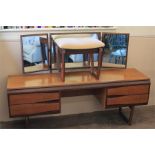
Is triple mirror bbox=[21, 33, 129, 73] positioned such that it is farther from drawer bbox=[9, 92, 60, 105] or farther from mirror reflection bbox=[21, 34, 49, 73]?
drawer bbox=[9, 92, 60, 105]

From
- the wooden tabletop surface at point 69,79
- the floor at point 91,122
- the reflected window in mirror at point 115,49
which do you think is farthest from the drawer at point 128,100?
the reflected window in mirror at point 115,49

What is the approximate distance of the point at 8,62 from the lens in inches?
88.1

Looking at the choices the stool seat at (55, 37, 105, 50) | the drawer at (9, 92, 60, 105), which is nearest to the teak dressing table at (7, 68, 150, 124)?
the drawer at (9, 92, 60, 105)

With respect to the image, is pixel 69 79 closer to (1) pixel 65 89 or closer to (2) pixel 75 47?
(1) pixel 65 89

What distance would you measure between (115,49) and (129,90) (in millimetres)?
479

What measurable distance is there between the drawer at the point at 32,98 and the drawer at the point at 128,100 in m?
0.52

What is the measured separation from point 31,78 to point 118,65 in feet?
3.05

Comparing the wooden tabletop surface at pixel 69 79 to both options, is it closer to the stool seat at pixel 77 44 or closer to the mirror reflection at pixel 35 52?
the mirror reflection at pixel 35 52

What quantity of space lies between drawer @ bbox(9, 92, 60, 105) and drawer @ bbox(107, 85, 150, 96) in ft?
1.67

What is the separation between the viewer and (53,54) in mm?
2244
